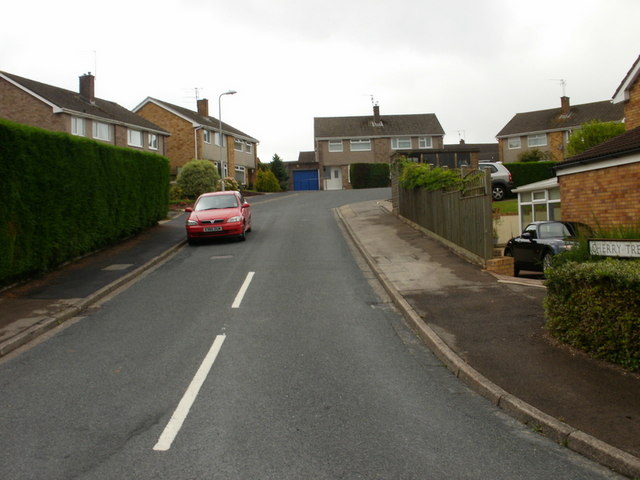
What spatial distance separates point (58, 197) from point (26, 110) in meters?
25.2

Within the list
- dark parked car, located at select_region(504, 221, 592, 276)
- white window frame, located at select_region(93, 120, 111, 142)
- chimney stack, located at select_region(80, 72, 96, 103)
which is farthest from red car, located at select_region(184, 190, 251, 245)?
chimney stack, located at select_region(80, 72, 96, 103)

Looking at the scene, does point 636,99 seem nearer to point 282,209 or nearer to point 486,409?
point 486,409

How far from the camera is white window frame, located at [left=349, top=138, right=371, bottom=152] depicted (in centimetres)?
5612

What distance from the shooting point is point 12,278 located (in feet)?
37.4

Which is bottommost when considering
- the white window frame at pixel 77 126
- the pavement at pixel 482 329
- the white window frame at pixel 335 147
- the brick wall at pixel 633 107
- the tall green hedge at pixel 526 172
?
the pavement at pixel 482 329

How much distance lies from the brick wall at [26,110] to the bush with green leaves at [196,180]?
24.1 ft

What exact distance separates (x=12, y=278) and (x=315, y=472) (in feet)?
31.9

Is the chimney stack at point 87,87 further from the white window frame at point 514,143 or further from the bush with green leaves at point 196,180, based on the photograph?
the white window frame at point 514,143

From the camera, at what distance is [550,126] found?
51.2 meters

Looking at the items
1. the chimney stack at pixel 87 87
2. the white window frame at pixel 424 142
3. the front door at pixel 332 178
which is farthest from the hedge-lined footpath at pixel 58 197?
the white window frame at pixel 424 142

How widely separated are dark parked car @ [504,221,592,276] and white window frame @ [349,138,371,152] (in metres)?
41.4

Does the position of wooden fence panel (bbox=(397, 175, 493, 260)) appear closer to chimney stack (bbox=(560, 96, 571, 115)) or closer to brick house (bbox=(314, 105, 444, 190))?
brick house (bbox=(314, 105, 444, 190))

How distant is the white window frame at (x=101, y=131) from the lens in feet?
120

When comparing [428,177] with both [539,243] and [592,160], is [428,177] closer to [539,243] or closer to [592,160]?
[539,243]
